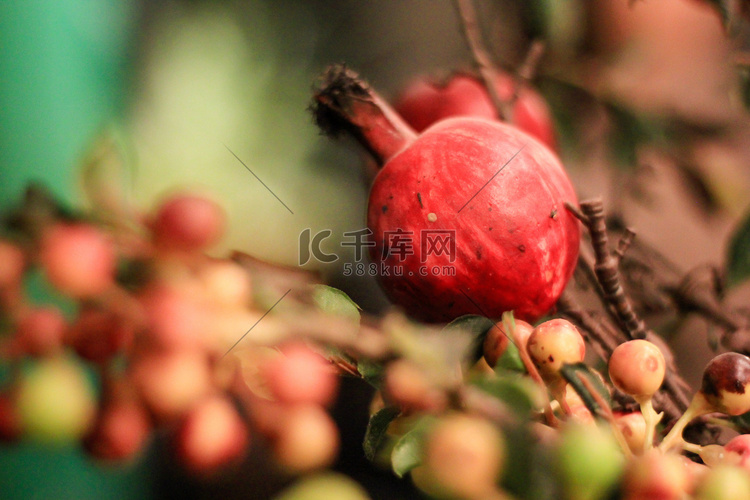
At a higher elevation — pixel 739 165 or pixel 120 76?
pixel 120 76

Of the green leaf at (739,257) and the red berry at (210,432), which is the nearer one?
the red berry at (210,432)

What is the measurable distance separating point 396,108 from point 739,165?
1.21 ft

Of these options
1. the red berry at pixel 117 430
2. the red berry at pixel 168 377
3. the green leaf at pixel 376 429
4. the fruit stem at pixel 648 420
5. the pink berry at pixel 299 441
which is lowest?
the green leaf at pixel 376 429

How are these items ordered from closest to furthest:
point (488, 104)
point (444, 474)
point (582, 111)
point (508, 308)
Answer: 1. point (444, 474)
2. point (508, 308)
3. point (488, 104)
4. point (582, 111)

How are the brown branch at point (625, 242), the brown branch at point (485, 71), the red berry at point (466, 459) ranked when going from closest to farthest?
the red berry at point (466, 459) → the brown branch at point (625, 242) → the brown branch at point (485, 71)

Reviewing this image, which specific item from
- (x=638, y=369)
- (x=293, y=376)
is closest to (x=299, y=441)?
(x=293, y=376)

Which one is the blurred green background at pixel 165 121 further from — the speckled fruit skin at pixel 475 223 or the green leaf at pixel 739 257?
the green leaf at pixel 739 257

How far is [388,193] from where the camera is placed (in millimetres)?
252

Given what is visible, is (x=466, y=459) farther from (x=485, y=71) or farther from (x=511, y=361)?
(x=485, y=71)

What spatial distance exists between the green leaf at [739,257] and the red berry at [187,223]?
12.5 inches

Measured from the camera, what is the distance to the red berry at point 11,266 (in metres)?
0.15

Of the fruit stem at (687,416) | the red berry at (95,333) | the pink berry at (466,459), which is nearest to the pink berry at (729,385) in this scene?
the fruit stem at (687,416)

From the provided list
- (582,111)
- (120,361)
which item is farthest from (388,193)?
(582,111)

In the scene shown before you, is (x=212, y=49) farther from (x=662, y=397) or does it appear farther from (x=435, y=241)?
(x=662, y=397)
